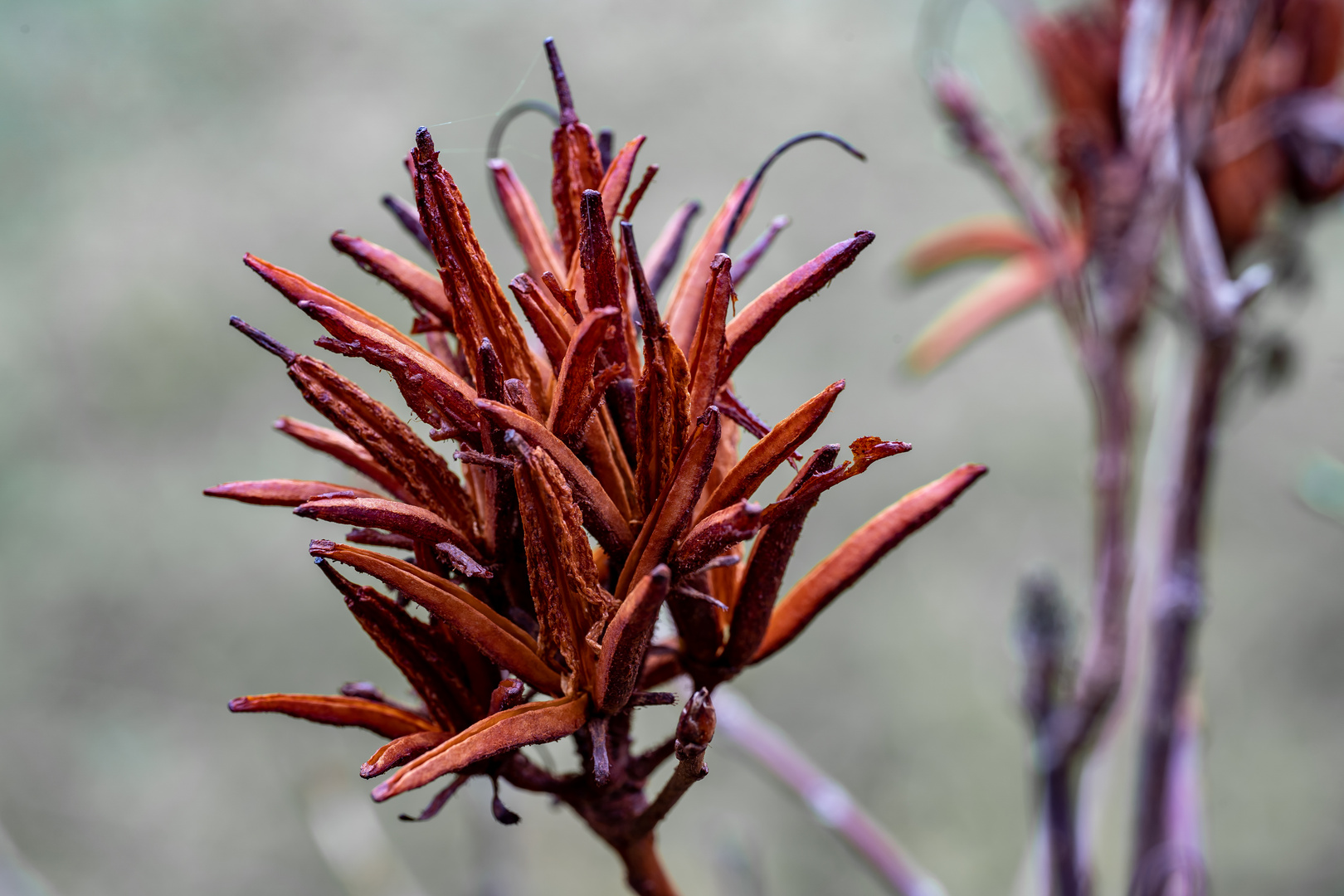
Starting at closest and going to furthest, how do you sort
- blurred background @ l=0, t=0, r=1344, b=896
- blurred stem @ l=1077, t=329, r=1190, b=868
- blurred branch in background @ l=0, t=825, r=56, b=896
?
blurred branch in background @ l=0, t=825, r=56, b=896 < blurred stem @ l=1077, t=329, r=1190, b=868 < blurred background @ l=0, t=0, r=1344, b=896

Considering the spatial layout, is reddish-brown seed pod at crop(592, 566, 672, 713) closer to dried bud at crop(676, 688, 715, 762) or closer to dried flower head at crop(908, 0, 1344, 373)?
dried bud at crop(676, 688, 715, 762)

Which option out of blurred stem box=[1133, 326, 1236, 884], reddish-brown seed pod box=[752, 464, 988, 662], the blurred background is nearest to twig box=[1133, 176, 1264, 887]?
blurred stem box=[1133, 326, 1236, 884]

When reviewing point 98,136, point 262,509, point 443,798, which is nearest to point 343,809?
point 262,509

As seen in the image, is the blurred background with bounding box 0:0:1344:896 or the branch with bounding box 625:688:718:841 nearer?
the branch with bounding box 625:688:718:841

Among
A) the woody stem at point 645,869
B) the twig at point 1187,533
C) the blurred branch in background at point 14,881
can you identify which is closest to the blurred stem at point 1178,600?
the twig at point 1187,533

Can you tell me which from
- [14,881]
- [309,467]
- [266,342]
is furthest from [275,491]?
[309,467]

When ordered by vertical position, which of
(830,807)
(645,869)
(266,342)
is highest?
(266,342)

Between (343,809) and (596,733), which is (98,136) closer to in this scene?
(343,809)

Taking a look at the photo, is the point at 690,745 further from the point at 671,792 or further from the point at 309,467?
the point at 309,467
